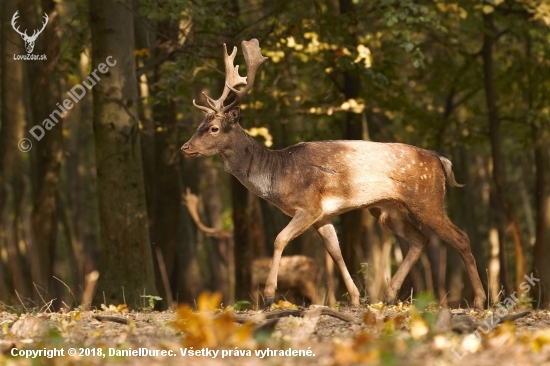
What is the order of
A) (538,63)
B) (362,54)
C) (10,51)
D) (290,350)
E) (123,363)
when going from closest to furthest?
(123,363)
(290,350)
(362,54)
(10,51)
(538,63)

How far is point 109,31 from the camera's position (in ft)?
40.4

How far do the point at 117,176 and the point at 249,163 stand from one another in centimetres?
224

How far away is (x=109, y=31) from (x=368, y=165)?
3979 mm

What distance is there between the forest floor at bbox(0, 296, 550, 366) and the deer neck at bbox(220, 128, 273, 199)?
3748 millimetres

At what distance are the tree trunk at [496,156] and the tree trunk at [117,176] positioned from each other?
24.9 ft

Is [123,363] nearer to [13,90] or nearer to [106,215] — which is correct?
[106,215]

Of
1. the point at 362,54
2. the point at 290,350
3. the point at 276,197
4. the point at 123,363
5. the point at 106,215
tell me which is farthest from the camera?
the point at 362,54

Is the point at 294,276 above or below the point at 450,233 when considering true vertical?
below

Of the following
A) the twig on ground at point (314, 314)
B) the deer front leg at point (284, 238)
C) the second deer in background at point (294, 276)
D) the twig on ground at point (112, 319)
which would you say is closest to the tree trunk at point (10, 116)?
the second deer in background at point (294, 276)

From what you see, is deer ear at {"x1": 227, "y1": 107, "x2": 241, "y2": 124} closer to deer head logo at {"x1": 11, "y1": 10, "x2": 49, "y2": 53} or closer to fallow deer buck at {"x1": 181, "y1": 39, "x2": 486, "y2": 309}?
fallow deer buck at {"x1": 181, "y1": 39, "x2": 486, "y2": 309}

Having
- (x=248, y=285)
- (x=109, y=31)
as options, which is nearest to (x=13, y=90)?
(x=109, y=31)

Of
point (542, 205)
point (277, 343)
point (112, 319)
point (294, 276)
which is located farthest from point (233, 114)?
point (542, 205)

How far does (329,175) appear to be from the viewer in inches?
416

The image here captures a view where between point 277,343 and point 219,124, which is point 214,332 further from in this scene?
point 219,124
